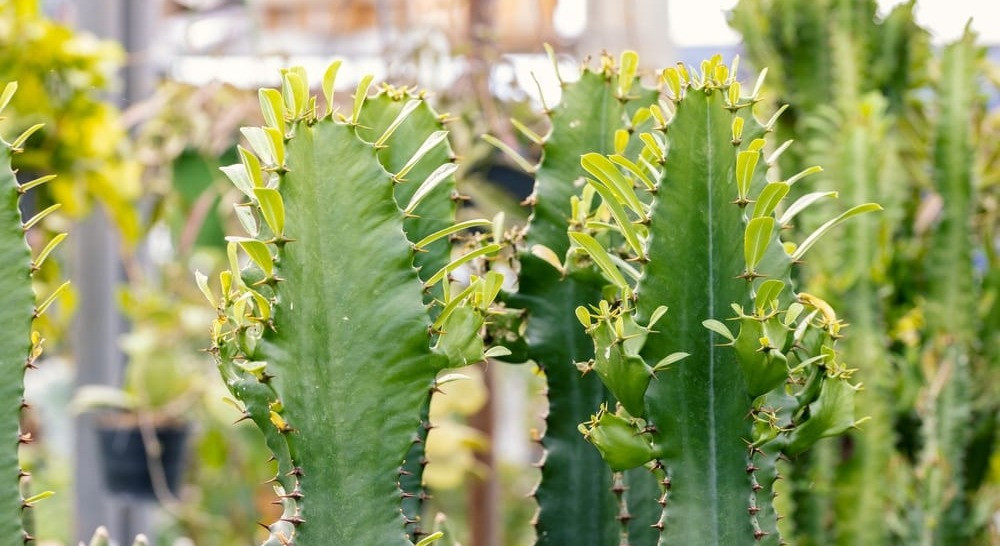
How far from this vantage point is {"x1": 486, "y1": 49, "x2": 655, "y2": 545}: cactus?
74cm

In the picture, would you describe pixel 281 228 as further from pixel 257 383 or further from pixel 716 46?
pixel 716 46

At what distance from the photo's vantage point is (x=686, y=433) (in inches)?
24.0

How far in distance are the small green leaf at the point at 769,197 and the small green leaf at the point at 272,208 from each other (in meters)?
0.26

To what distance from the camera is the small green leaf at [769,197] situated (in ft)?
1.89

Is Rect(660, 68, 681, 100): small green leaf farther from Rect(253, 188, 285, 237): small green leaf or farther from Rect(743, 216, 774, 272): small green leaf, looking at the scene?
Rect(253, 188, 285, 237): small green leaf

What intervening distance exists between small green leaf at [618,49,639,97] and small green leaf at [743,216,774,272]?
215mm

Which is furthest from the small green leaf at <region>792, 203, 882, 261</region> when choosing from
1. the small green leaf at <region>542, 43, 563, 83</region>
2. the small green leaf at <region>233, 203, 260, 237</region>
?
the small green leaf at <region>233, 203, 260, 237</region>

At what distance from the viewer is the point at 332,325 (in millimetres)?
600

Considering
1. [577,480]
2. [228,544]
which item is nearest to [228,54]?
[228,544]

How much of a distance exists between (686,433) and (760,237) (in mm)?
122

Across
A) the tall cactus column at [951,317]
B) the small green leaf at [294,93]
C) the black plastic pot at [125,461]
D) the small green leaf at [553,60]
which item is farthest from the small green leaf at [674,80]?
the black plastic pot at [125,461]

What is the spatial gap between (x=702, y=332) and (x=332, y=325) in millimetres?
215

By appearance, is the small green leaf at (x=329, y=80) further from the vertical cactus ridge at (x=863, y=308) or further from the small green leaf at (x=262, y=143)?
the vertical cactus ridge at (x=863, y=308)

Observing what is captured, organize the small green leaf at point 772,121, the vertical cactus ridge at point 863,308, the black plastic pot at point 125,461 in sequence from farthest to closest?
the black plastic pot at point 125,461, the vertical cactus ridge at point 863,308, the small green leaf at point 772,121
